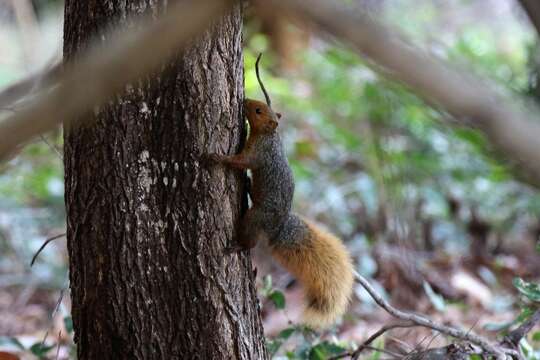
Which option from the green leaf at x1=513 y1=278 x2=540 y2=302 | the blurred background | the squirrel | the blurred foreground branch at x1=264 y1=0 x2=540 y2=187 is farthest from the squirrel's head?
the blurred foreground branch at x1=264 y1=0 x2=540 y2=187

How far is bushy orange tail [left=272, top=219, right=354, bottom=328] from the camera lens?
86.1 inches

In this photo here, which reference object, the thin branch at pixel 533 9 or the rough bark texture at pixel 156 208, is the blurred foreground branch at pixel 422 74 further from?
the rough bark texture at pixel 156 208

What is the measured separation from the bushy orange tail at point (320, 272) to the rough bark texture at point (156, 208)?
0.36 metres

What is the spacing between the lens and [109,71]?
1.61ft

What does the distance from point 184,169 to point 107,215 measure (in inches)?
8.6

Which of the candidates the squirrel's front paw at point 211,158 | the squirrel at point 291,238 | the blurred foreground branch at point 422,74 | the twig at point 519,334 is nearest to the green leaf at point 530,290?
the twig at point 519,334

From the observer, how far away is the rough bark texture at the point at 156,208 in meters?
1.75

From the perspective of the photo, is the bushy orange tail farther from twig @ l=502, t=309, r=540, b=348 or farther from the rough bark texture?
twig @ l=502, t=309, r=540, b=348

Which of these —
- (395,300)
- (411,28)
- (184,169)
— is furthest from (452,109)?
(411,28)

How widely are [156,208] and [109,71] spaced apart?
4.27 ft

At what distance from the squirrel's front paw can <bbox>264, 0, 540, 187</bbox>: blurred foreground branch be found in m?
1.30

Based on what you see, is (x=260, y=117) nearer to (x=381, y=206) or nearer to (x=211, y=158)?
(x=211, y=158)

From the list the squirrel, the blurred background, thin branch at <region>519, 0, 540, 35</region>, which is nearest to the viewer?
thin branch at <region>519, 0, 540, 35</region>

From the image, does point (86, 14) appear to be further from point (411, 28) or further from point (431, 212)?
point (411, 28)
